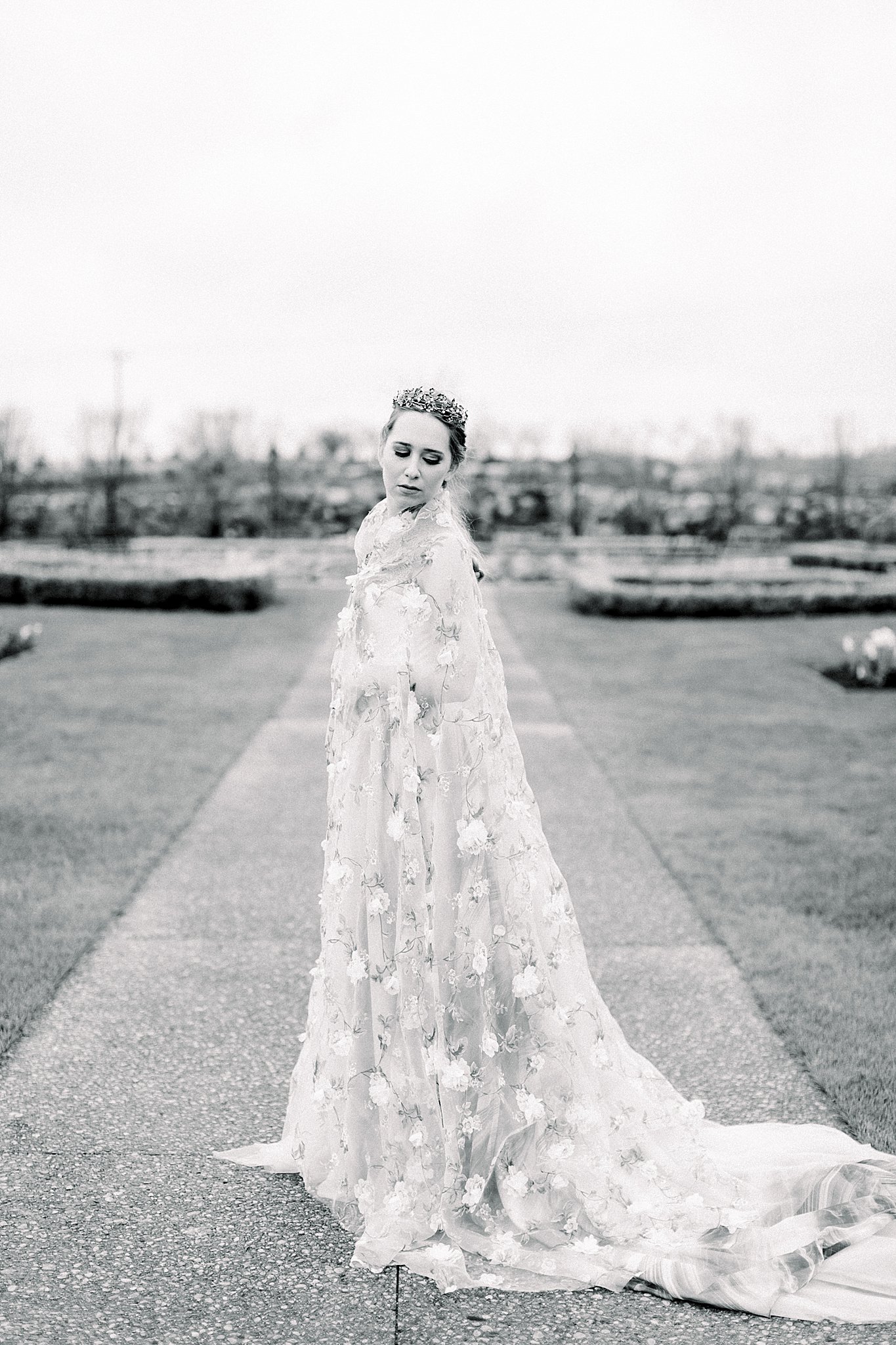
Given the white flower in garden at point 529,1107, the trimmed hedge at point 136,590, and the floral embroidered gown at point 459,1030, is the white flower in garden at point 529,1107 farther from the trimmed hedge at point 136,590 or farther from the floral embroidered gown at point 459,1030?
the trimmed hedge at point 136,590

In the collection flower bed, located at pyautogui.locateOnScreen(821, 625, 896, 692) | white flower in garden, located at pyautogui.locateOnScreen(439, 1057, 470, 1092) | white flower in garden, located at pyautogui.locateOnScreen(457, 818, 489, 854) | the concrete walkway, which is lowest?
the concrete walkway

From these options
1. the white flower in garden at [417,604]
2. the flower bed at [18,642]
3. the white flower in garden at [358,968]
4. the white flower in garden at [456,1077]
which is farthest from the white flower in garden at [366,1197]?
the flower bed at [18,642]

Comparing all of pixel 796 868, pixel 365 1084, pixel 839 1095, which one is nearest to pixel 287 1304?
pixel 365 1084

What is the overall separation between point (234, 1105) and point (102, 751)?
5.12 meters

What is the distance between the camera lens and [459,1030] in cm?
Answer: 271

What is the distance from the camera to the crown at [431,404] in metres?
2.73

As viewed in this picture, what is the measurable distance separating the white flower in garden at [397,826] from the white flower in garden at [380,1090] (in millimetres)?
548

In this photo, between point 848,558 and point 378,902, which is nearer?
point 378,902

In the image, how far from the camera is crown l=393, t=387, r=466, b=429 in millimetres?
2734

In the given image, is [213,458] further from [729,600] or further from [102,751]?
[102,751]

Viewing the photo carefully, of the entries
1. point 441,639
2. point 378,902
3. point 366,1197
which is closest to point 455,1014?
point 378,902

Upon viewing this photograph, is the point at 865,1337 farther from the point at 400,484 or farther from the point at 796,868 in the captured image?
the point at 796,868

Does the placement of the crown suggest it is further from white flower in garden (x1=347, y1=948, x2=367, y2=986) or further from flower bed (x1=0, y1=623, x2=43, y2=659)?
flower bed (x1=0, y1=623, x2=43, y2=659)

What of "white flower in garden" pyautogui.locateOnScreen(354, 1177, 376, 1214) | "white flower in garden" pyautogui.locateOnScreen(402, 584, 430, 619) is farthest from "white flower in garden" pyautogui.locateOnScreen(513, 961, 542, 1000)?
"white flower in garden" pyautogui.locateOnScreen(402, 584, 430, 619)
